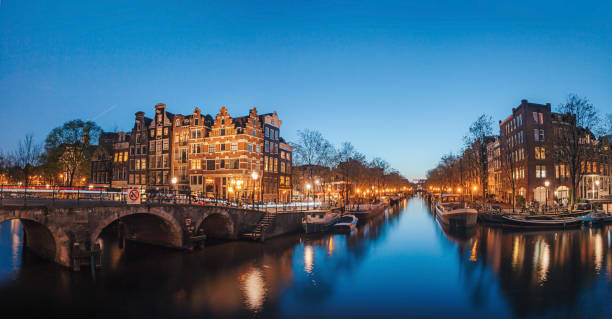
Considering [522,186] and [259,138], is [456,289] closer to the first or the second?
[259,138]

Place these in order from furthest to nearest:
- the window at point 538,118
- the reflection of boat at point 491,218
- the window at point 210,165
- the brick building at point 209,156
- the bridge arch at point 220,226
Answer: the window at point 538,118
the window at point 210,165
the brick building at point 209,156
the reflection of boat at point 491,218
the bridge arch at point 220,226

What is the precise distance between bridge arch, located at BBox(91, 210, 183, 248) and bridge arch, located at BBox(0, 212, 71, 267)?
3.62 m

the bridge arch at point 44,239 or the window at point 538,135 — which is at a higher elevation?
the window at point 538,135

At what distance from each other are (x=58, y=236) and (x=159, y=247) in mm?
11334

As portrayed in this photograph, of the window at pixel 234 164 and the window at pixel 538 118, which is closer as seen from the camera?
the window at pixel 234 164

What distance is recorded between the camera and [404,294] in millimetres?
21516

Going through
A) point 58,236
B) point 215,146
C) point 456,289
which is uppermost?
point 215,146

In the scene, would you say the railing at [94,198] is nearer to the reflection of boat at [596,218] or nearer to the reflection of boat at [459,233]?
the reflection of boat at [459,233]

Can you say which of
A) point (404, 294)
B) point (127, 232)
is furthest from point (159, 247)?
point (404, 294)

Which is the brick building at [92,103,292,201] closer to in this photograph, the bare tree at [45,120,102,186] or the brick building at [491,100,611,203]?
the bare tree at [45,120,102,186]

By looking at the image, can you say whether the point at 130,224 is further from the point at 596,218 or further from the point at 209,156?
the point at 596,218

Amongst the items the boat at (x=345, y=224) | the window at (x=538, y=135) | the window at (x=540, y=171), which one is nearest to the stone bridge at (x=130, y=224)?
the boat at (x=345, y=224)

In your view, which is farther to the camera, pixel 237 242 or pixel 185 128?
pixel 185 128

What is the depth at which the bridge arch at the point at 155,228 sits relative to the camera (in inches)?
1201
